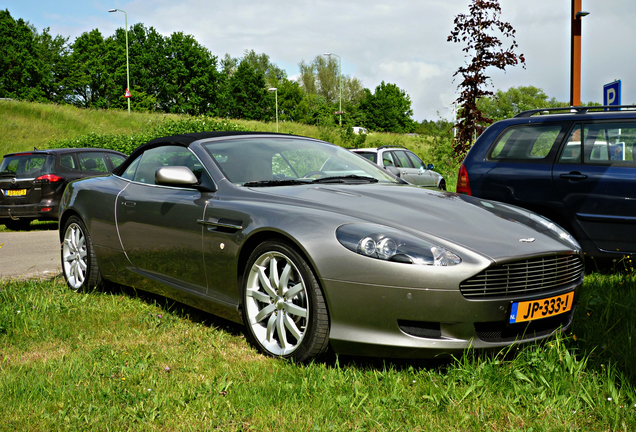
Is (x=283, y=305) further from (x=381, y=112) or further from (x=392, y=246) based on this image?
(x=381, y=112)

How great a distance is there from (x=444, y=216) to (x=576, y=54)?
7.82m

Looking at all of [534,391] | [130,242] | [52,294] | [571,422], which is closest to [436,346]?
[534,391]

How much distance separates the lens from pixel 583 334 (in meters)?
3.73

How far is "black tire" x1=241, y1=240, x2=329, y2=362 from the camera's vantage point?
10.7 feet

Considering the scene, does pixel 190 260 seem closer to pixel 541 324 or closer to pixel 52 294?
pixel 52 294

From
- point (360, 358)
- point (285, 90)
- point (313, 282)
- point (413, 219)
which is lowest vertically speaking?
point (360, 358)

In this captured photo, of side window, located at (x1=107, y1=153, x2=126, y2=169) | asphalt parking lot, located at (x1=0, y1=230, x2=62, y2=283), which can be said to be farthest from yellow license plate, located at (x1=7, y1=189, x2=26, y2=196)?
side window, located at (x1=107, y1=153, x2=126, y2=169)

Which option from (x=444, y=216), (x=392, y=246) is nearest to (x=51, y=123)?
(x=444, y=216)

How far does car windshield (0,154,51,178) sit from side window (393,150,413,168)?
7881mm

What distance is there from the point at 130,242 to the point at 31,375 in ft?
5.43

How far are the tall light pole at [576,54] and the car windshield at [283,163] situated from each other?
6.38 metres

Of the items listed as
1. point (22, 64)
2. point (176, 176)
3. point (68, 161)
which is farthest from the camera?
point (22, 64)

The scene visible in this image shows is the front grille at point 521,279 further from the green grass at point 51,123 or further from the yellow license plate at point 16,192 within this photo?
the green grass at point 51,123

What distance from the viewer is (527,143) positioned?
240 inches
